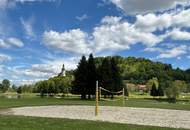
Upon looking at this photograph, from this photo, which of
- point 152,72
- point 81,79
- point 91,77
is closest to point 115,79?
point 91,77

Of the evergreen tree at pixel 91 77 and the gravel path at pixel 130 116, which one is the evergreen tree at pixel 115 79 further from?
the gravel path at pixel 130 116

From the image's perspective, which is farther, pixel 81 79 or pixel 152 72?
pixel 152 72

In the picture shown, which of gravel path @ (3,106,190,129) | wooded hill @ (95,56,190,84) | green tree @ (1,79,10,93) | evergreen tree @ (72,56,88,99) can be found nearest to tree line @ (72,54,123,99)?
evergreen tree @ (72,56,88,99)

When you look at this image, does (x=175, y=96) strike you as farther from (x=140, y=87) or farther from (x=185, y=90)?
(x=140, y=87)

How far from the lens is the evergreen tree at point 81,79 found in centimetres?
7550

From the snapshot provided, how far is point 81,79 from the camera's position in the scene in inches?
2982

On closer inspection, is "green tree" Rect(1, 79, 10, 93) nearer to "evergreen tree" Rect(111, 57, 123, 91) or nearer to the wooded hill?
the wooded hill

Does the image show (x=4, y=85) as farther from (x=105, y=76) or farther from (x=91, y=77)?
(x=105, y=76)

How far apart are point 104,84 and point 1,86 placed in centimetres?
11972

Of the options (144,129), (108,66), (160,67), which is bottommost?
(144,129)

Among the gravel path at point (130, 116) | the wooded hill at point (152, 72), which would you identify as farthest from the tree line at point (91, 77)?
the wooded hill at point (152, 72)

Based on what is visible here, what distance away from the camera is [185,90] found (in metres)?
140

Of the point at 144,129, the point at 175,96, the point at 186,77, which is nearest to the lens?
the point at 144,129

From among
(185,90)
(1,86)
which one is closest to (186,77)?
(185,90)
